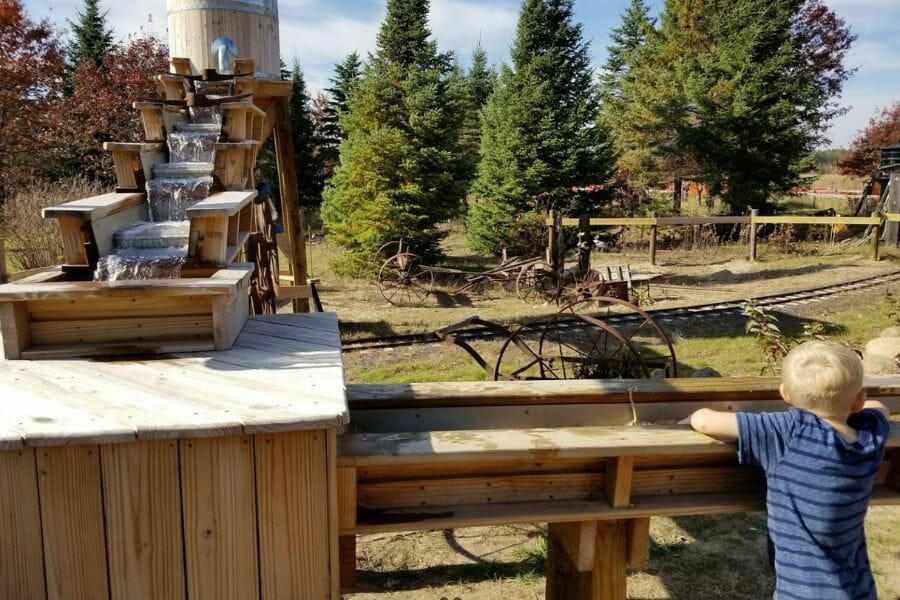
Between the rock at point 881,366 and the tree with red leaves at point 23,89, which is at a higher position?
the tree with red leaves at point 23,89

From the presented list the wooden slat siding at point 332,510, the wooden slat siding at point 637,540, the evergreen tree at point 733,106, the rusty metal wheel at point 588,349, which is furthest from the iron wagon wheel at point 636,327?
the evergreen tree at point 733,106

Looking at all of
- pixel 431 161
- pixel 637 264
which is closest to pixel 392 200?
pixel 431 161

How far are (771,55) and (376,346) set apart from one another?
712 inches

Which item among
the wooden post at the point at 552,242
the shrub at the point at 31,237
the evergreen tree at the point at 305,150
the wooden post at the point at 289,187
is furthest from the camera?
the evergreen tree at the point at 305,150

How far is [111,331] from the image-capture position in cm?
275

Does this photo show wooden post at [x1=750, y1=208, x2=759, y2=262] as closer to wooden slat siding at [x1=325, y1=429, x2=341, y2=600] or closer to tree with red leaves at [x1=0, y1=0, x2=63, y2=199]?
wooden slat siding at [x1=325, y1=429, x2=341, y2=600]

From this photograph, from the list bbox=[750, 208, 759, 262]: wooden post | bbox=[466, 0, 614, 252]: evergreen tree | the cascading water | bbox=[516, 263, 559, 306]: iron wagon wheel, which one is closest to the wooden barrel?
the cascading water

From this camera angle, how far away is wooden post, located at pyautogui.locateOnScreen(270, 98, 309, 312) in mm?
8648

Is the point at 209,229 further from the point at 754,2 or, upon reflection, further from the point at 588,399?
the point at 754,2

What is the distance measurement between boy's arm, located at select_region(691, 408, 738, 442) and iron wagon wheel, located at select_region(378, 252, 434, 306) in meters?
12.3

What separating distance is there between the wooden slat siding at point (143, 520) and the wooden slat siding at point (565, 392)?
0.90 m

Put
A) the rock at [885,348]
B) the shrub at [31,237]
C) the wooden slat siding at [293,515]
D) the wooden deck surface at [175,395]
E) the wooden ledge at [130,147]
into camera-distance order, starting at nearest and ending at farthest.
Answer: the wooden deck surface at [175,395] < the wooden slat siding at [293,515] < the wooden ledge at [130,147] < the rock at [885,348] < the shrub at [31,237]

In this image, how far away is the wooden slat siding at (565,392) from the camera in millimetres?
2842

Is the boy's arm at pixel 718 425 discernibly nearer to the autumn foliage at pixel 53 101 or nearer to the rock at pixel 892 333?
the rock at pixel 892 333
